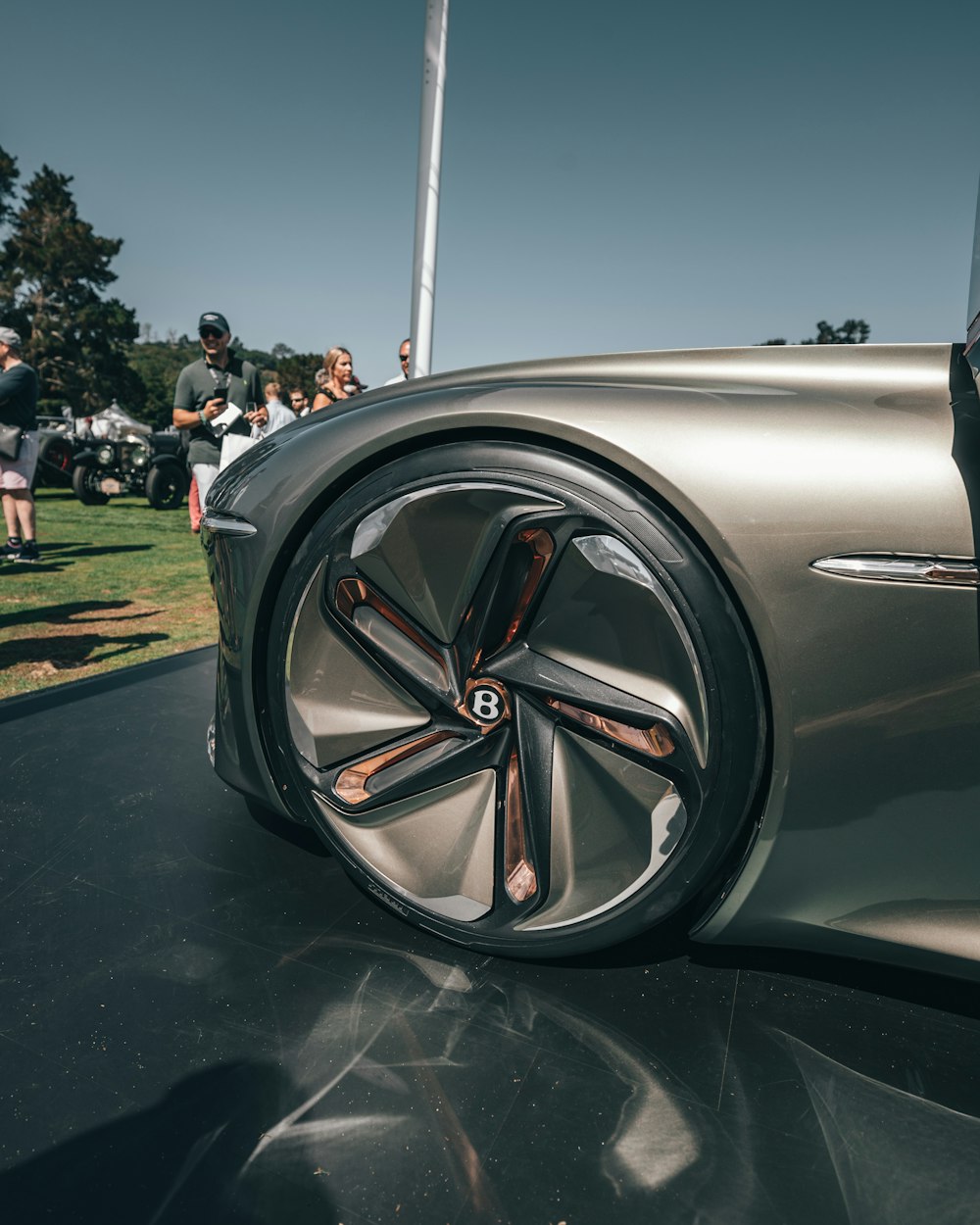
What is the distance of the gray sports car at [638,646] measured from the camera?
108 centimetres

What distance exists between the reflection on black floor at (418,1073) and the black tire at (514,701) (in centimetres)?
16

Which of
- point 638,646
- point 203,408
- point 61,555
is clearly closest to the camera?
point 638,646

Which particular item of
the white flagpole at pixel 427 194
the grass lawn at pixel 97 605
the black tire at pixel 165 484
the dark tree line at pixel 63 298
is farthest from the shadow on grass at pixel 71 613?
the dark tree line at pixel 63 298

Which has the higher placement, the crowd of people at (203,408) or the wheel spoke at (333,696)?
the crowd of people at (203,408)

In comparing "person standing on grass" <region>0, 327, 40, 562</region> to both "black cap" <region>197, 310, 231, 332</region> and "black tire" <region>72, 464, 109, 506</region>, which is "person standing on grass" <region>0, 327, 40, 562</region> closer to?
"black cap" <region>197, 310, 231, 332</region>

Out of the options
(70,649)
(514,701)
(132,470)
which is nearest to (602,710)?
(514,701)

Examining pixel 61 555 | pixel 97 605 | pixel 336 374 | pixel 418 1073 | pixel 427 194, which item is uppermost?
pixel 427 194

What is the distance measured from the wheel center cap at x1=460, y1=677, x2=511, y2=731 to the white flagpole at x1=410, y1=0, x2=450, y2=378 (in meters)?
3.11

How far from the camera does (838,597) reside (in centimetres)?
109

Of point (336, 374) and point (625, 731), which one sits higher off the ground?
point (336, 374)

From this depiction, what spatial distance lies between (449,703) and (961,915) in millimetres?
871

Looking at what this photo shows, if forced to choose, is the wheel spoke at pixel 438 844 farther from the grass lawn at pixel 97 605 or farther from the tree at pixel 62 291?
the tree at pixel 62 291

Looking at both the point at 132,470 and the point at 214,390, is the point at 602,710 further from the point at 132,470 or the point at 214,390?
the point at 132,470

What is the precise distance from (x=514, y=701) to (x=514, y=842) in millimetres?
259
